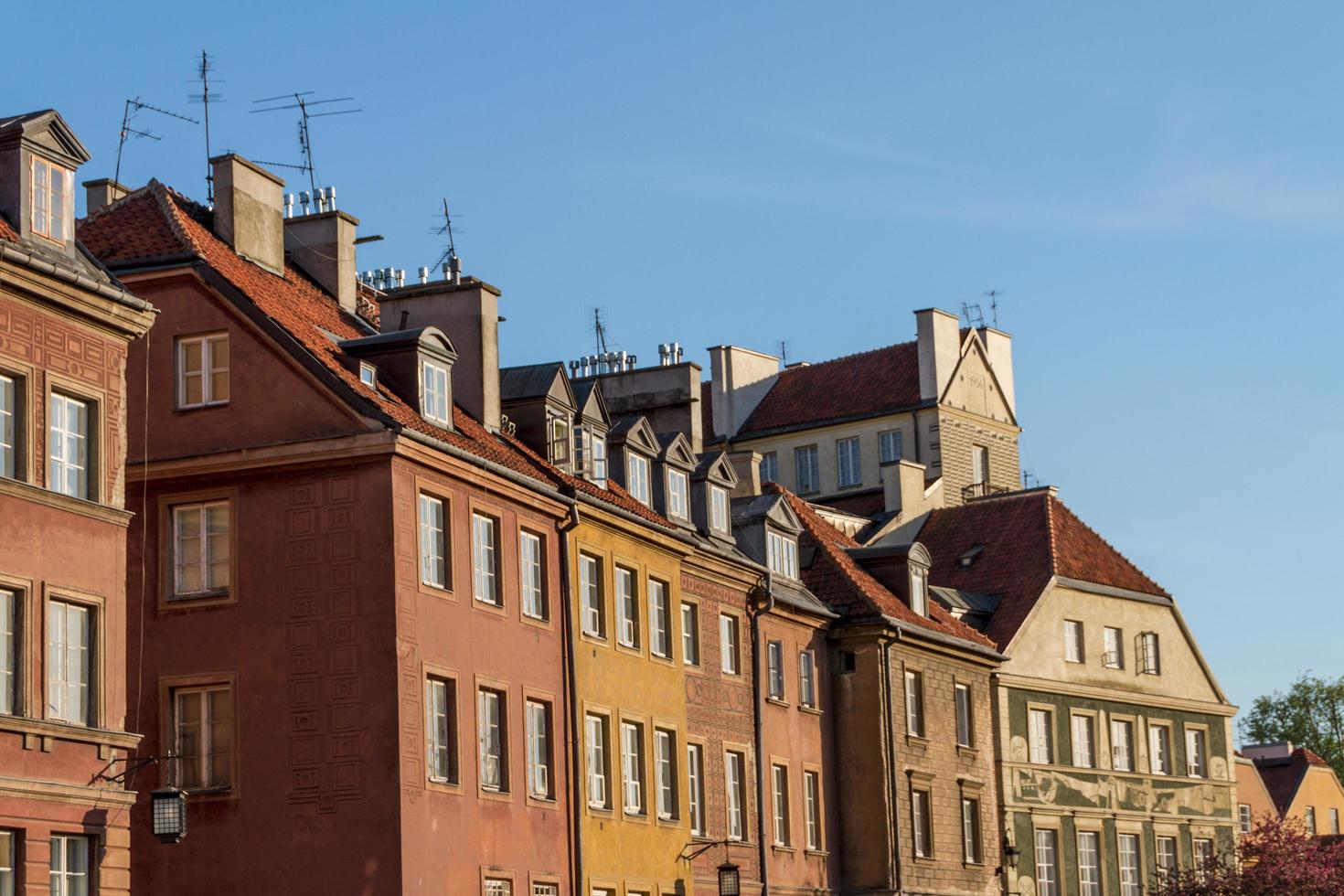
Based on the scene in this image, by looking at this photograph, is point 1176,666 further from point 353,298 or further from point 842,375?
point 353,298

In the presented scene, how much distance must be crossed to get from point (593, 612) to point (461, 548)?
4758 mm

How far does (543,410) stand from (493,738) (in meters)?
7.17

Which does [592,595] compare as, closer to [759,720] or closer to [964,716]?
[759,720]

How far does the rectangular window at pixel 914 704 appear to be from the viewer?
180ft

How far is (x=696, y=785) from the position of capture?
148ft

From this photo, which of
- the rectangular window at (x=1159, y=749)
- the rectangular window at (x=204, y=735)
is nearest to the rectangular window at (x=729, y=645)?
the rectangular window at (x=204, y=735)

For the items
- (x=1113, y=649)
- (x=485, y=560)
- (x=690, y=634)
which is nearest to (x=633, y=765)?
(x=690, y=634)

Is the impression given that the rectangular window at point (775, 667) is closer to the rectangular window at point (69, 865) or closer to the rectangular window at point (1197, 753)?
the rectangular window at point (1197, 753)

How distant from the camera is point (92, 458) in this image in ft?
98.6

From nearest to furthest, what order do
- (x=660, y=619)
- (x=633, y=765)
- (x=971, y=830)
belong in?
(x=633, y=765), (x=660, y=619), (x=971, y=830)

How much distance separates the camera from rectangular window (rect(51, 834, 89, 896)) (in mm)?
28297

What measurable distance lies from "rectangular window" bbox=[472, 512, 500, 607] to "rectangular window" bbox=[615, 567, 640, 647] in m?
4.29

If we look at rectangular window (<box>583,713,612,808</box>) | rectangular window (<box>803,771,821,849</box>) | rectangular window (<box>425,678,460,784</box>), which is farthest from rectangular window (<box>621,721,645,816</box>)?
rectangular window (<box>803,771,821,849</box>)

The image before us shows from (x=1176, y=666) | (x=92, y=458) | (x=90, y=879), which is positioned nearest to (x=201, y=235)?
(x=92, y=458)
